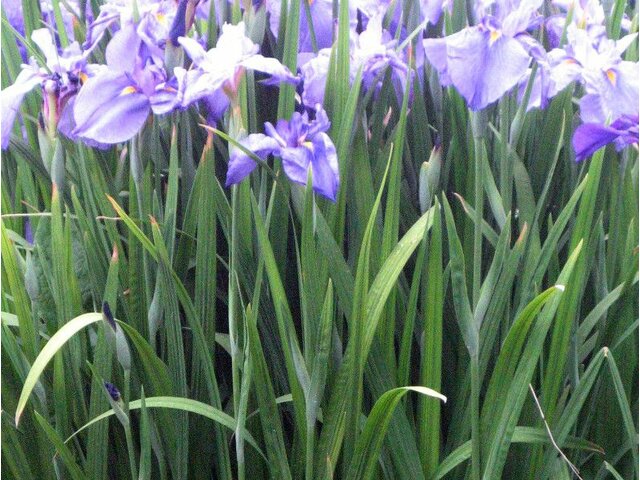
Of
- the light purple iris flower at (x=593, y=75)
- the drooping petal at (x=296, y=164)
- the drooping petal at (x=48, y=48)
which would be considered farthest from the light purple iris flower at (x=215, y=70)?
the light purple iris flower at (x=593, y=75)

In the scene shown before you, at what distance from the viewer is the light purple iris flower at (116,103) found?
0.97 m

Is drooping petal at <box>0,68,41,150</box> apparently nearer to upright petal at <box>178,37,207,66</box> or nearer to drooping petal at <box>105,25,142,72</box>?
drooping petal at <box>105,25,142,72</box>

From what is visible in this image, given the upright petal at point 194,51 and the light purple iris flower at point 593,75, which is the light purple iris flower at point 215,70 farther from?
the light purple iris flower at point 593,75

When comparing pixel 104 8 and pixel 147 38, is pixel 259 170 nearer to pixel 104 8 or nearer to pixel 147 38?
pixel 147 38

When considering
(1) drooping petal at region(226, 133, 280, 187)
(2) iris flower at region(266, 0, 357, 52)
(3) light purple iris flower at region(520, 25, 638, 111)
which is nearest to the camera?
(1) drooping petal at region(226, 133, 280, 187)

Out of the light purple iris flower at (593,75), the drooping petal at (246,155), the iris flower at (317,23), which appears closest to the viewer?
the drooping petal at (246,155)

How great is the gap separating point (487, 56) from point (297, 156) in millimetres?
265

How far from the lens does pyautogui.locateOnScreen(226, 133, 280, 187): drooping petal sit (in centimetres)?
87

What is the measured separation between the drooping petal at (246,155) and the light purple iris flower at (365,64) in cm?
20

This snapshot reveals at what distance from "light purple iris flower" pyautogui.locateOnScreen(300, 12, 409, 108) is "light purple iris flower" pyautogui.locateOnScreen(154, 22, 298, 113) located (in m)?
0.11

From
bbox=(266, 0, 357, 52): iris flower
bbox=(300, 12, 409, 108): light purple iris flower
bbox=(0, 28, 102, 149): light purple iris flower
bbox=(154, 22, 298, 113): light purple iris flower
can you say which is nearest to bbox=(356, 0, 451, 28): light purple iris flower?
bbox=(266, 0, 357, 52): iris flower

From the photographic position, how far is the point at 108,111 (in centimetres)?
96

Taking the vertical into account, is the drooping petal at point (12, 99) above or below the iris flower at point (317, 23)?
below

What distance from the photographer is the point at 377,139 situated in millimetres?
1144
